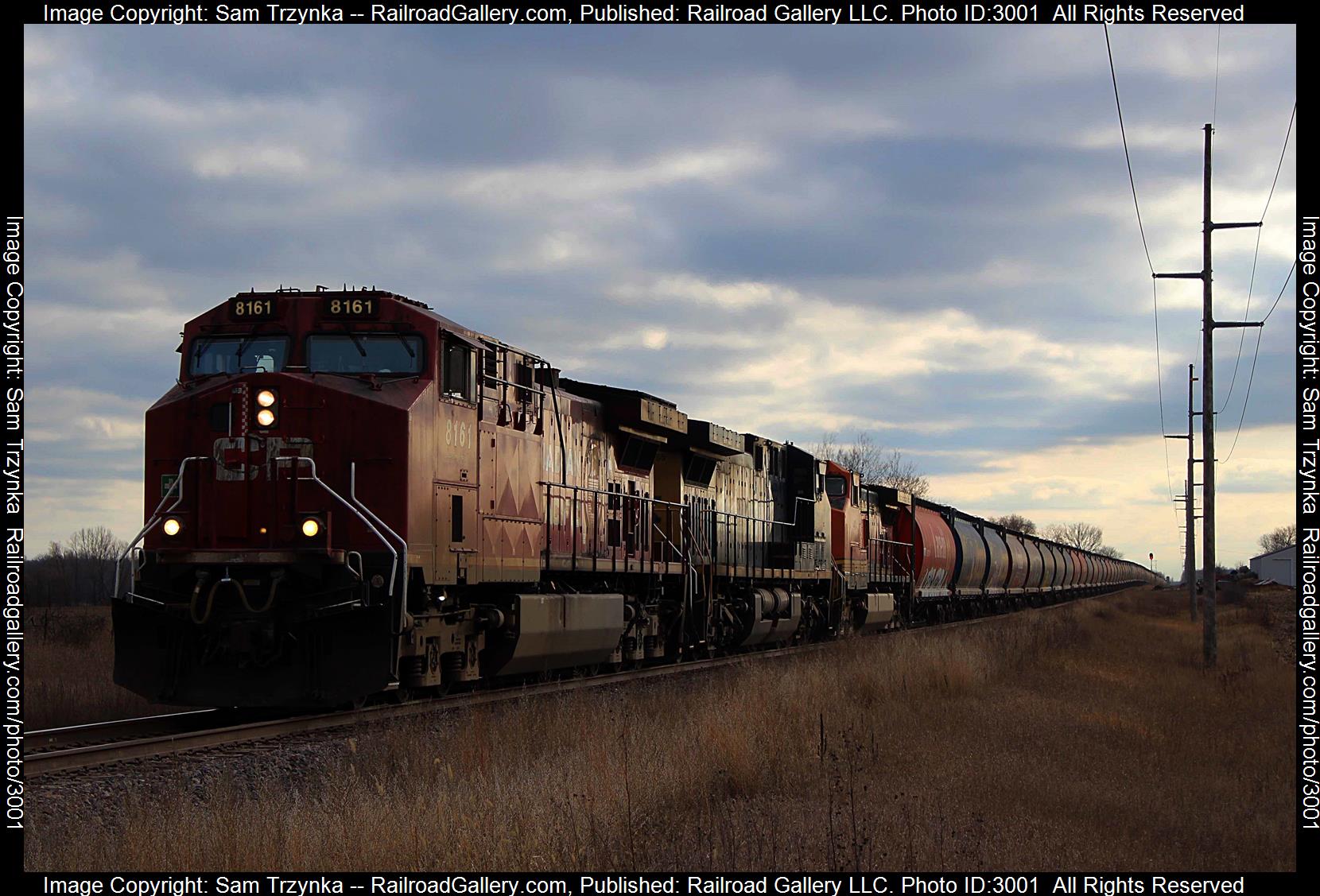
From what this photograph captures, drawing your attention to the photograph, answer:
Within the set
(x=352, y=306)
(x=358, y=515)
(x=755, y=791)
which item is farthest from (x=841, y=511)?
(x=755, y=791)

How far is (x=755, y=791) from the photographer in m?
8.15

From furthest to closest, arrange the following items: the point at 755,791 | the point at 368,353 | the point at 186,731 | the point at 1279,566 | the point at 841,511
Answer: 1. the point at 1279,566
2. the point at 841,511
3. the point at 368,353
4. the point at 186,731
5. the point at 755,791

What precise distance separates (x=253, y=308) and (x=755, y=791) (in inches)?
274

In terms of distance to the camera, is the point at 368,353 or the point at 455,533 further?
the point at 455,533

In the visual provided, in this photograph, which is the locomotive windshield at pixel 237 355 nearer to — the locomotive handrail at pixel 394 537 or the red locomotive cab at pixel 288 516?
the red locomotive cab at pixel 288 516

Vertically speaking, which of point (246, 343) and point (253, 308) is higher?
point (253, 308)

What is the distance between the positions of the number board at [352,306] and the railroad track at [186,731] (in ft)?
12.4

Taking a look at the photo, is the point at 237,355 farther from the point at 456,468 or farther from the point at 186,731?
the point at 186,731

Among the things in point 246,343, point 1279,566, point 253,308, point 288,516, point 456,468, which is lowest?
point 1279,566

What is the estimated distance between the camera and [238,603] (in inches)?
425

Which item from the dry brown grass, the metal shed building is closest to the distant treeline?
the dry brown grass

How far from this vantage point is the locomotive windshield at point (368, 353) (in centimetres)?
1166

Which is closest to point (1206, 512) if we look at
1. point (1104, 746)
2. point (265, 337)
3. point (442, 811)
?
point (1104, 746)
